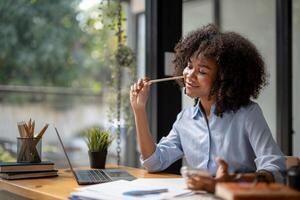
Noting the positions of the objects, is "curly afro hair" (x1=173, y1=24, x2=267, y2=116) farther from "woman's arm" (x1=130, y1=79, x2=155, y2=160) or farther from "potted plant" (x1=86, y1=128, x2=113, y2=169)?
"potted plant" (x1=86, y1=128, x2=113, y2=169)

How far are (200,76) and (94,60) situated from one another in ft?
8.27

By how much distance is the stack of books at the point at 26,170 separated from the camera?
158cm

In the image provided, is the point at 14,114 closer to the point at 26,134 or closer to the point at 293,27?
the point at 26,134

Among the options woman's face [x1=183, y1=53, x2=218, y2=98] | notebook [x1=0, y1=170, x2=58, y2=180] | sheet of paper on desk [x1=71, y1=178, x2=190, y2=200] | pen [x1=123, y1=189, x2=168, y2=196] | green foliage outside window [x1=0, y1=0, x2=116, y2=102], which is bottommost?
notebook [x1=0, y1=170, x2=58, y2=180]

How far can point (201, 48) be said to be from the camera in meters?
1.67

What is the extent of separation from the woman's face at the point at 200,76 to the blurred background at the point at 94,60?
25.8 inches

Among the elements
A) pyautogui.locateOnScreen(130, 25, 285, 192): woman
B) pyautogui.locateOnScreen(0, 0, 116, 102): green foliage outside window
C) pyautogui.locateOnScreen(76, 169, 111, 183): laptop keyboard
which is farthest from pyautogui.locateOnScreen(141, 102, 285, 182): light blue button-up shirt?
pyautogui.locateOnScreen(0, 0, 116, 102): green foliage outside window

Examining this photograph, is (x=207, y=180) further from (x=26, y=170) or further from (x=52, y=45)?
(x=52, y=45)

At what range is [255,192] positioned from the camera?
875 mm

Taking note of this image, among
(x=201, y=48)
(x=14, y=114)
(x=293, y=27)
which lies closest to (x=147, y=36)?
(x=201, y=48)

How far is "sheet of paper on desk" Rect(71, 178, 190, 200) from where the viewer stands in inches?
44.2

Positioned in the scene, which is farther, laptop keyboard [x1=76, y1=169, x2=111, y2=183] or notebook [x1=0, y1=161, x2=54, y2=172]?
notebook [x1=0, y1=161, x2=54, y2=172]

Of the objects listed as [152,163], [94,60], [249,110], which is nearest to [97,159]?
[152,163]

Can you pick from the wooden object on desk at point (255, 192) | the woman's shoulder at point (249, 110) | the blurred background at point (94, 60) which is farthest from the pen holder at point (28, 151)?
the wooden object on desk at point (255, 192)
